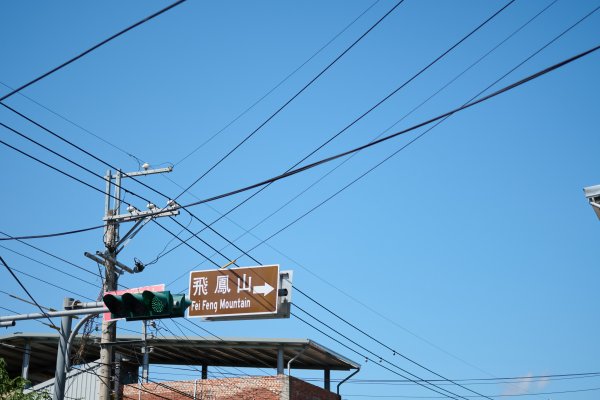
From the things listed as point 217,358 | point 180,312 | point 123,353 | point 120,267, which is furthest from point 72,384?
point 180,312

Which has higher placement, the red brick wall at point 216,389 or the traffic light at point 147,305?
the red brick wall at point 216,389

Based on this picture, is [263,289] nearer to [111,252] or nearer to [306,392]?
[111,252]

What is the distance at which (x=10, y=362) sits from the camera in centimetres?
4403

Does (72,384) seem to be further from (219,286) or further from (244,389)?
(219,286)

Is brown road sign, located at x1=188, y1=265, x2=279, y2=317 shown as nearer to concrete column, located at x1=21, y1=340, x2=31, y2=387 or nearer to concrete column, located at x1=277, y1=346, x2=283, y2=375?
concrete column, located at x1=277, y1=346, x2=283, y2=375

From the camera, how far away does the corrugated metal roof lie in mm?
37656

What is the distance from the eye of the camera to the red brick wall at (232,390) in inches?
1438

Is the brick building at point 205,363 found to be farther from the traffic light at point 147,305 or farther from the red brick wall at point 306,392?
the traffic light at point 147,305

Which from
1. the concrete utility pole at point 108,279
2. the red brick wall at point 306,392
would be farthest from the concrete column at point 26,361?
the concrete utility pole at point 108,279

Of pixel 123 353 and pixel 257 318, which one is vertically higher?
pixel 123 353

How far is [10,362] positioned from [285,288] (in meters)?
26.6

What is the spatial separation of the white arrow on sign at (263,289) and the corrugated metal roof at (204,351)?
14738 millimetres

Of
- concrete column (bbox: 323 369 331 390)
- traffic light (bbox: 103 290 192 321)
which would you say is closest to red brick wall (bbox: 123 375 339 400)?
concrete column (bbox: 323 369 331 390)

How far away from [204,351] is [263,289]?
18.4 metres
